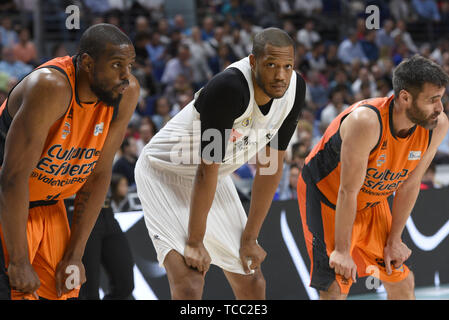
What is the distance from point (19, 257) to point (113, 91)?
866 mm

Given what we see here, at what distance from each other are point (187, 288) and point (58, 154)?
0.97 metres

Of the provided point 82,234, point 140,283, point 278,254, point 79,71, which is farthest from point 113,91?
point 278,254

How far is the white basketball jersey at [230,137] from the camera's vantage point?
3.55 m

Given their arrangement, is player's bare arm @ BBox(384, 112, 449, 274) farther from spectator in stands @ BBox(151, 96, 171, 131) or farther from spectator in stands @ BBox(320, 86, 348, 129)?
spectator in stands @ BBox(320, 86, 348, 129)

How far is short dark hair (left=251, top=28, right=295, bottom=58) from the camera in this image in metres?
3.37

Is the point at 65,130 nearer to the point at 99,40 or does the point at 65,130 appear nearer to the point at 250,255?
the point at 99,40

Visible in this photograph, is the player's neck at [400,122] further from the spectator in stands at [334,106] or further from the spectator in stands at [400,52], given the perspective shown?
the spectator in stands at [400,52]

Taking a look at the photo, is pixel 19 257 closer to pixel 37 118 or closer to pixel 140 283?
pixel 37 118

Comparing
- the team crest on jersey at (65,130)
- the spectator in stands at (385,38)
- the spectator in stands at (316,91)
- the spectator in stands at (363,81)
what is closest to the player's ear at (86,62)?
the team crest on jersey at (65,130)

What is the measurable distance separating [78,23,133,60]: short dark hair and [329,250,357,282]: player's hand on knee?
1.80m

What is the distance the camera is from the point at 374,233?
4.20m

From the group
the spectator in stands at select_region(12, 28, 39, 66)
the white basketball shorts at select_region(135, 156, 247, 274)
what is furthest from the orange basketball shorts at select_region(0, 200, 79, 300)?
the spectator in stands at select_region(12, 28, 39, 66)

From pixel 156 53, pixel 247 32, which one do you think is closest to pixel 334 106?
pixel 247 32

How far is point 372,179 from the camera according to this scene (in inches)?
157
